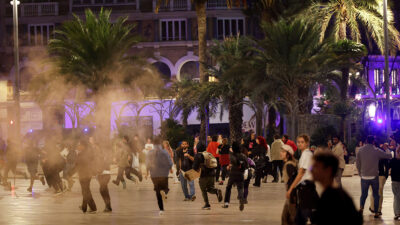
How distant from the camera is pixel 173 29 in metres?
53.9

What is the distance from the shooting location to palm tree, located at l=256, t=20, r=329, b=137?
30203 mm

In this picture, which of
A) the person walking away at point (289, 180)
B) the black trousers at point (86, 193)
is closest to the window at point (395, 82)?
the black trousers at point (86, 193)

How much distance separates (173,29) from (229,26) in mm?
3999

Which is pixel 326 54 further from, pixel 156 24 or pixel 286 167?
pixel 156 24

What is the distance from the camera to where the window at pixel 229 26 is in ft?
177

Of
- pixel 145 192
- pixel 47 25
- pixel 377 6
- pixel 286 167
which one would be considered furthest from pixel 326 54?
pixel 47 25

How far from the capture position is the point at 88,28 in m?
33.9

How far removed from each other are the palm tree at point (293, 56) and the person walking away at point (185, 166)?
11.6 meters

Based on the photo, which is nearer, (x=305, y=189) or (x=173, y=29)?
(x=305, y=189)

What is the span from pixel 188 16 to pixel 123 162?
33.8 m

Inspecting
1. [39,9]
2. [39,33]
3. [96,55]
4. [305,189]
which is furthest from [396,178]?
[39,9]

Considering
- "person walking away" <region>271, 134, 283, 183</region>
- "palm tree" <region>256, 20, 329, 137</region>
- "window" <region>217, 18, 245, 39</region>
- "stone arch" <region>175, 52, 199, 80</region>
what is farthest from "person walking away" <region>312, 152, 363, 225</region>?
"window" <region>217, 18, 245, 39</region>

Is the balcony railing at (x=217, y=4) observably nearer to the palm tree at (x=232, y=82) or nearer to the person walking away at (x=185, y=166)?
the palm tree at (x=232, y=82)

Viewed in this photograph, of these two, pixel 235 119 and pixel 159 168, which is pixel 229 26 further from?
pixel 159 168
